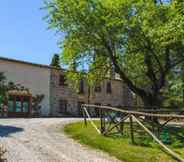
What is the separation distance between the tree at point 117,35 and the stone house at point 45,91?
1177 cm

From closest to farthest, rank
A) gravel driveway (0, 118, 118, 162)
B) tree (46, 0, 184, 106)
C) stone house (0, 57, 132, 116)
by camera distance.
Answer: gravel driveway (0, 118, 118, 162) → tree (46, 0, 184, 106) → stone house (0, 57, 132, 116)

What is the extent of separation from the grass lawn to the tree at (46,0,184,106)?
7.52 metres

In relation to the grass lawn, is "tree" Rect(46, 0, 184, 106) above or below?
above

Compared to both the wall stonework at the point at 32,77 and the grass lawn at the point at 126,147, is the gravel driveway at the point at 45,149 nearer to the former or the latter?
the grass lawn at the point at 126,147

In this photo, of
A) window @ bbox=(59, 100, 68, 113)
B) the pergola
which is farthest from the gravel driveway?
window @ bbox=(59, 100, 68, 113)

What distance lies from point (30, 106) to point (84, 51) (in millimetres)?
16715

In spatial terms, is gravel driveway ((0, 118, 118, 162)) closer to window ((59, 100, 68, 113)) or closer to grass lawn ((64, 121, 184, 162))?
grass lawn ((64, 121, 184, 162))

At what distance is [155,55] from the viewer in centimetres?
2384

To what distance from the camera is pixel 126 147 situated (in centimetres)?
1307

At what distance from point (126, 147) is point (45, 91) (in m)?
28.8

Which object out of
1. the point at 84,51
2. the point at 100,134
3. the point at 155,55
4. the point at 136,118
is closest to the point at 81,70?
the point at 84,51

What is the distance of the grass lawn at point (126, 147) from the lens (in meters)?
11.5

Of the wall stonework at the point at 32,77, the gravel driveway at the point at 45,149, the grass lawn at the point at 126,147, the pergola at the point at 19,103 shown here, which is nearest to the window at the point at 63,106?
the wall stonework at the point at 32,77

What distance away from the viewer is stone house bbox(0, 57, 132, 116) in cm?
3809
